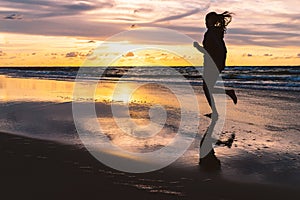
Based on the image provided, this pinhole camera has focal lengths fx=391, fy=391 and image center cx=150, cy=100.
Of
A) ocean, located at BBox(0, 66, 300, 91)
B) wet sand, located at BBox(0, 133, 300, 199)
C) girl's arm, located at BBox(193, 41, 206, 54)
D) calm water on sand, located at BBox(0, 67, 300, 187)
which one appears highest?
girl's arm, located at BBox(193, 41, 206, 54)

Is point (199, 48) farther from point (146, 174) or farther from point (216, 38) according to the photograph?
point (146, 174)

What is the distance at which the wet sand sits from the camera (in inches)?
145

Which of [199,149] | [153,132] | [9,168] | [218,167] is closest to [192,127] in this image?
[153,132]

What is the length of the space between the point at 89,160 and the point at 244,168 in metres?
1.95

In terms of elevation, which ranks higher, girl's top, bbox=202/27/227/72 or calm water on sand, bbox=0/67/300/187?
girl's top, bbox=202/27/227/72

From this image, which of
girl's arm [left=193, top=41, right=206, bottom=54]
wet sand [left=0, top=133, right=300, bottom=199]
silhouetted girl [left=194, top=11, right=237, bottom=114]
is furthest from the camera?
silhouetted girl [left=194, top=11, right=237, bottom=114]

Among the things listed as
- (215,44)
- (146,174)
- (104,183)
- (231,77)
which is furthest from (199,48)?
(231,77)

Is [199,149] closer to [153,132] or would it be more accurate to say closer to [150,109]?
[153,132]

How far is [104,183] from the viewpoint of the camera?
4.01 m

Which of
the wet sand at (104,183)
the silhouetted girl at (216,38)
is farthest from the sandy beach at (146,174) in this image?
the silhouetted girl at (216,38)

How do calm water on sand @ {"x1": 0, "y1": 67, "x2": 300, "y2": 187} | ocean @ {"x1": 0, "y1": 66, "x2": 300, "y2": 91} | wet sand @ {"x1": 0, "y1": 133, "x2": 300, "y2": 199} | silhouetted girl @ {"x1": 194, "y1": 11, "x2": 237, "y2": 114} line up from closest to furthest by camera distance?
wet sand @ {"x1": 0, "y1": 133, "x2": 300, "y2": 199}
calm water on sand @ {"x1": 0, "y1": 67, "x2": 300, "y2": 187}
silhouetted girl @ {"x1": 194, "y1": 11, "x2": 237, "y2": 114}
ocean @ {"x1": 0, "y1": 66, "x2": 300, "y2": 91}

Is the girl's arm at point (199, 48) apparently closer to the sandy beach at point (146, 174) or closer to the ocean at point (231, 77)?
the sandy beach at point (146, 174)

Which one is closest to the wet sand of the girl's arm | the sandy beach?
the sandy beach

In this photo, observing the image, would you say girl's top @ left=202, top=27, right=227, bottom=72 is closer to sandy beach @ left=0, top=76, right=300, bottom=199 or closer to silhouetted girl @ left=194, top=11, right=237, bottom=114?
silhouetted girl @ left=194, top=11, right=237, bottom=114
